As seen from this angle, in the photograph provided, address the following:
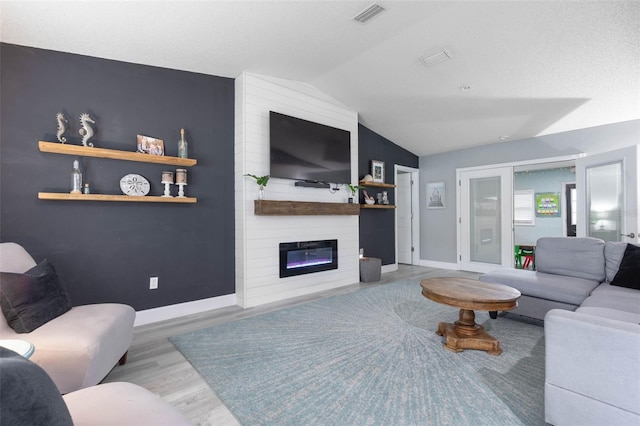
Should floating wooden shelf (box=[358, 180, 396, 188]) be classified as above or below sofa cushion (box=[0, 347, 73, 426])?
above

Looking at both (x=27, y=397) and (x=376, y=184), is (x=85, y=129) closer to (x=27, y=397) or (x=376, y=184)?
(x=27, y=397)

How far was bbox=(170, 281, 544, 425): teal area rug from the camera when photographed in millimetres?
1655

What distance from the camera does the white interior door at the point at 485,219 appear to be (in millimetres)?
5309

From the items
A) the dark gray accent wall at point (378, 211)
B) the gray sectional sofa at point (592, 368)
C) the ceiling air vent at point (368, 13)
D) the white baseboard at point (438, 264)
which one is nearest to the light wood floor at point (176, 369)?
the gray sectional sofa at point (592, 368)

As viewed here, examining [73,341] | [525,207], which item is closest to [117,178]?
[73,341]

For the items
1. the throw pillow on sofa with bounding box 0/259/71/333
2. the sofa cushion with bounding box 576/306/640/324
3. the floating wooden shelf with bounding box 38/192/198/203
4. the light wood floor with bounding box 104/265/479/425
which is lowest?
the light wood floor with bounding box 104/265/479/425

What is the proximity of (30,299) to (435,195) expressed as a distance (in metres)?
6.15

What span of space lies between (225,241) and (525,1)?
145 inches

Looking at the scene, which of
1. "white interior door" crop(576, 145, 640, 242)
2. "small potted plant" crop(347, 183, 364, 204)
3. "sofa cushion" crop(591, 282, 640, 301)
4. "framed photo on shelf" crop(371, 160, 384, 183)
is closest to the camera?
"sofa cushion" crop(591, 282, 640, 301)

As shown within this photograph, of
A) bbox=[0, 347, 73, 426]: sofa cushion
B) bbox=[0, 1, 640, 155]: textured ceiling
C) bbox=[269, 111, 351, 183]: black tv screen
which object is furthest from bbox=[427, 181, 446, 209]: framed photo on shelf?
bbox=[0, 347, 73, 426]: sofa cushion

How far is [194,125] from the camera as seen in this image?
11.2 feet

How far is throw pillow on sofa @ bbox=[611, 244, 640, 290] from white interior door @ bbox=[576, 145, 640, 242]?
96cm

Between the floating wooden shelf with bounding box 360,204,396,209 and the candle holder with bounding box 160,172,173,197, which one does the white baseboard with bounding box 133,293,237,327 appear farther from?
the floating wooden shelf with bounding box 360,204,396,209

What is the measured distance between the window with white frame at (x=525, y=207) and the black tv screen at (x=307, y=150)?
18.1ft
